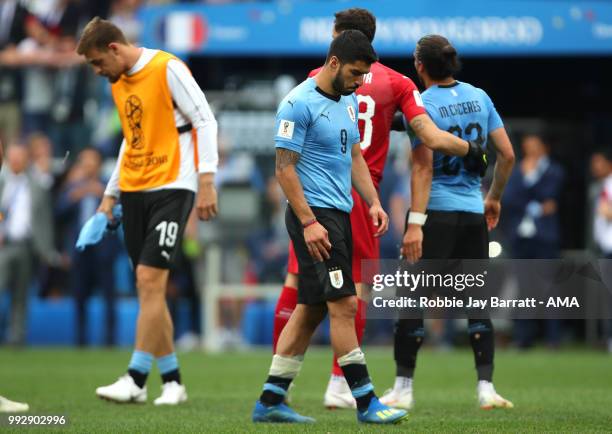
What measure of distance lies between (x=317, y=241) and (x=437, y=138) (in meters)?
1.43

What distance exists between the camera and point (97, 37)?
8.88 m

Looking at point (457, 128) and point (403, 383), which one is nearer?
point (457, 128)

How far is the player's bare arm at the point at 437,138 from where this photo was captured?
8156 millimetres

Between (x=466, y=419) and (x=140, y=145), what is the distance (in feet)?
9.76

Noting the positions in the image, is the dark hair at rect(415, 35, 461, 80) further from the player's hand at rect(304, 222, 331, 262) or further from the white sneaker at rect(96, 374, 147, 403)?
the white sneaker at rect(96, 374, 147, 403)

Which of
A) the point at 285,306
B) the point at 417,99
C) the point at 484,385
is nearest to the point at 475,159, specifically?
the point at 417,99

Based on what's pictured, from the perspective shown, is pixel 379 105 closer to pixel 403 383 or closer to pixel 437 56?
pixel 437 56

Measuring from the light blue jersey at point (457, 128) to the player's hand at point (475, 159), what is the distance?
0.37 feet

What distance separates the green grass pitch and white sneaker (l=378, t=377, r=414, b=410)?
0.27 feet

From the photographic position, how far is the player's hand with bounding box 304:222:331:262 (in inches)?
280

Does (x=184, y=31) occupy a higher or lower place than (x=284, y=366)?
higher

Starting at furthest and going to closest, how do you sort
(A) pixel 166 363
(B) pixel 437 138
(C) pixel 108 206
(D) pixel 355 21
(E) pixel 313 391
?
(E) pixel 313 391
(C) pixel 108 206
(A) pixel 166 363
(D) pixel 355 21
(B) pixel 437 138

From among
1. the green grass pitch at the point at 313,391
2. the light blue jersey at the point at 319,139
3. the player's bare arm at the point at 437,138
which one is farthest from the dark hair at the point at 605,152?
the light blue jersey at the point at 319,139

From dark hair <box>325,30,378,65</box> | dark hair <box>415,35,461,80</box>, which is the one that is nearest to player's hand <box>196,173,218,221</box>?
dark hair <box>415,35,461,80</box>
